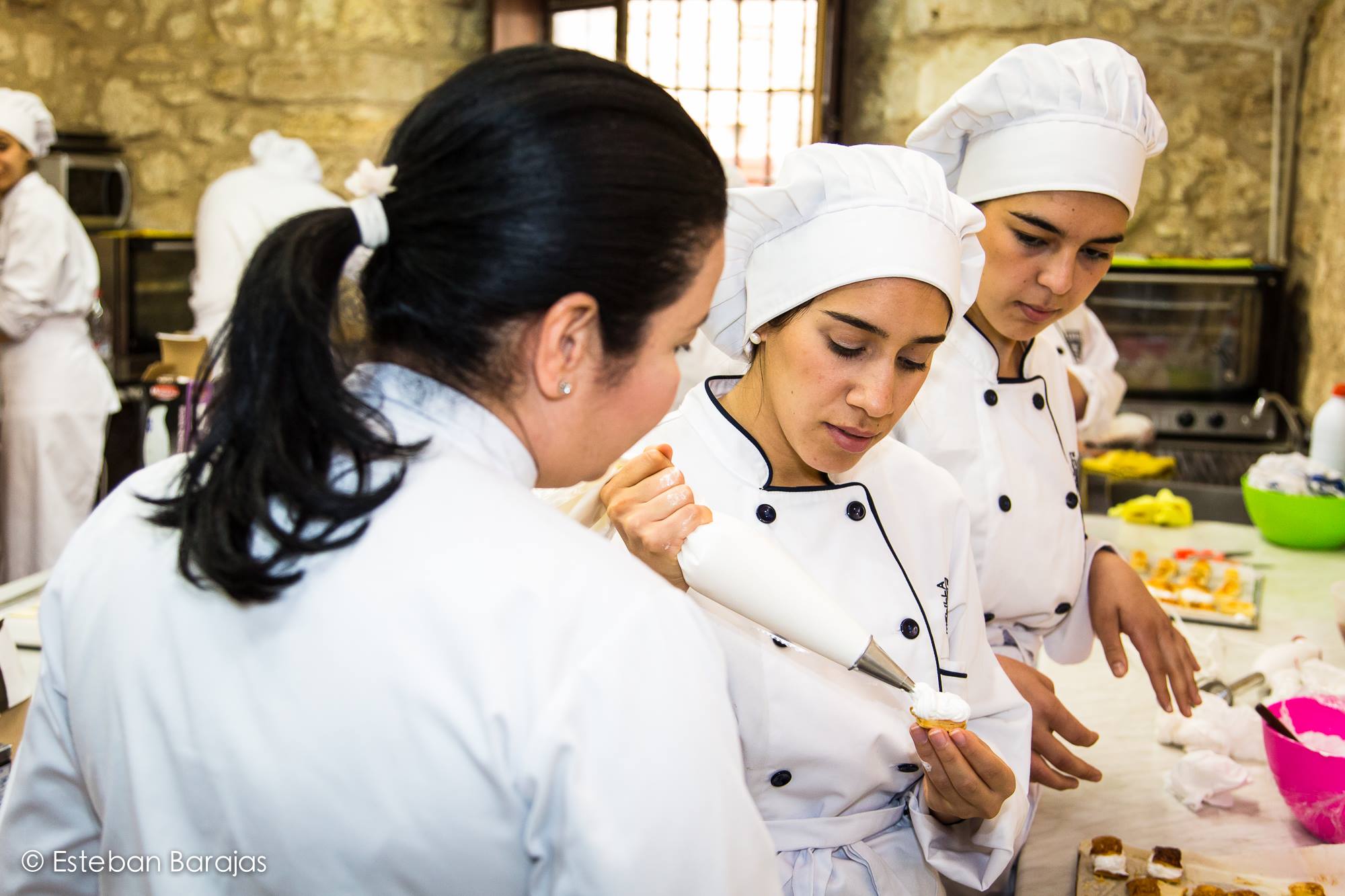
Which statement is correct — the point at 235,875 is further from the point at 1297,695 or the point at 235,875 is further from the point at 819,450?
the point at 1297,695

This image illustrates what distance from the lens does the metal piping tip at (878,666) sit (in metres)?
1.09

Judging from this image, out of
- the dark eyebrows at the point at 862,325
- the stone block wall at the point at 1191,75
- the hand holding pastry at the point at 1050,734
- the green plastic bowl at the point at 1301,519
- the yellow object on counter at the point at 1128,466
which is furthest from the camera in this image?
the stone block wall at the point at 1191,75

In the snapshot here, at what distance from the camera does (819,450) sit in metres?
1.32

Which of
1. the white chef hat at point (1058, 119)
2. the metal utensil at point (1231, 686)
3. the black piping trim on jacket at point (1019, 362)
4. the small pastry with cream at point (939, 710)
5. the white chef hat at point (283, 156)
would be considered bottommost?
the metal utensil at point (1231, 686)

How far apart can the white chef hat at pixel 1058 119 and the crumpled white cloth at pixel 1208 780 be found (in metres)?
0.84

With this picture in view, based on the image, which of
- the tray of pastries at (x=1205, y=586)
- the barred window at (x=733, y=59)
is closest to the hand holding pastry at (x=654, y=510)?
the tray of pastries at (x=1205, y=586)

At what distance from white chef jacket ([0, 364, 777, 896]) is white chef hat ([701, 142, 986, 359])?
2.13ft

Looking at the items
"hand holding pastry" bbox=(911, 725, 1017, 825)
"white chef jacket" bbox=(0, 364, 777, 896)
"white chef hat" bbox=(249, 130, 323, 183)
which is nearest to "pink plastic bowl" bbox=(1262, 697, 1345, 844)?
"hand holding pastry" bbox=(911, 725, 1017, 825)

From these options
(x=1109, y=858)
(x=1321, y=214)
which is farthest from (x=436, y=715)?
(x=1321, y=214)

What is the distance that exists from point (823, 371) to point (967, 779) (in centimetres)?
48

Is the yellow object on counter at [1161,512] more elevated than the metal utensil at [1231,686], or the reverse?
the yellow object on counter at [1161,512]

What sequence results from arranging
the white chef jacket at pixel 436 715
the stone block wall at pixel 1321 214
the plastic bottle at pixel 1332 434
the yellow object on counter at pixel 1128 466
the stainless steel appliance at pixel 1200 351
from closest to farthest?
the white chef jacket at pixel 436 715, the plastic bottle at pixel 1332 434, the yellow object on counter at pixel 1128 466, the stone block wall at pixel 1321 214, the stainless steel appliance at pixel 1200 351

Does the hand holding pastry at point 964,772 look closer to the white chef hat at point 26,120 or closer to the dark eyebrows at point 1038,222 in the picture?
the dark eyebrows at point 1038,222

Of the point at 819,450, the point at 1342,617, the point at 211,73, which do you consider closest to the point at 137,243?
the point at 211,73
